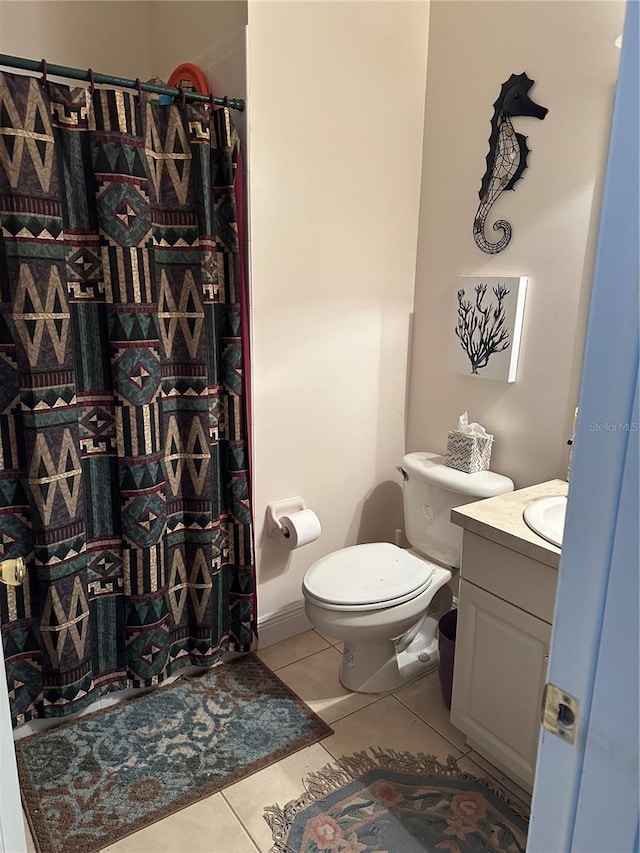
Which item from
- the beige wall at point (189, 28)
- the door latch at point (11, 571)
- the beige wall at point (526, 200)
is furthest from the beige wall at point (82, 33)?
the door latch at point (11, 571)

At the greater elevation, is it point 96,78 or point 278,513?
point 96,78

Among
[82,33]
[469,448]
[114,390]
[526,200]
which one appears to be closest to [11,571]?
[114,390]

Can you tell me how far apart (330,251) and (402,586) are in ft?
3.83

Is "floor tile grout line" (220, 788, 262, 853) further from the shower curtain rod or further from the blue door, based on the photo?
the shower curtain rod

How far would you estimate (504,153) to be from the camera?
2098 mm

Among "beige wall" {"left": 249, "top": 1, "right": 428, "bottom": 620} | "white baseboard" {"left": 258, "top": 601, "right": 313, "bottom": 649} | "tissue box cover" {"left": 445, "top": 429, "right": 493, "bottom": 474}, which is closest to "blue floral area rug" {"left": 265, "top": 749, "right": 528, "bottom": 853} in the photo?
"white baseboard" {"left": 258, "top": 601, "right": 313, "bottom": 649}

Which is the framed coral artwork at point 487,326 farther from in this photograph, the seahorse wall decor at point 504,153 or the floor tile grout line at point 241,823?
the floor tile grout line at point 241,823

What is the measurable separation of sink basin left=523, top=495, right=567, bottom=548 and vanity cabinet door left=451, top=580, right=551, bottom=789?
22cm

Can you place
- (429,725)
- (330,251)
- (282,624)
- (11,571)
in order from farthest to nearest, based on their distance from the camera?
1. (282,624)
2. (330,251)
3. (429,725)
4. (11,571)

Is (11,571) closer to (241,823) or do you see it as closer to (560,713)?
(560,713)

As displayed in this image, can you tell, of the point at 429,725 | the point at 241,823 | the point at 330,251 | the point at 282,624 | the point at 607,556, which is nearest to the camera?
the point at 607,556

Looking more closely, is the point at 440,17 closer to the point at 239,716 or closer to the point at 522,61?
the point at 522,61

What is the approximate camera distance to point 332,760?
186 cm

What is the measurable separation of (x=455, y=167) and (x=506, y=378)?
79 centimetres
